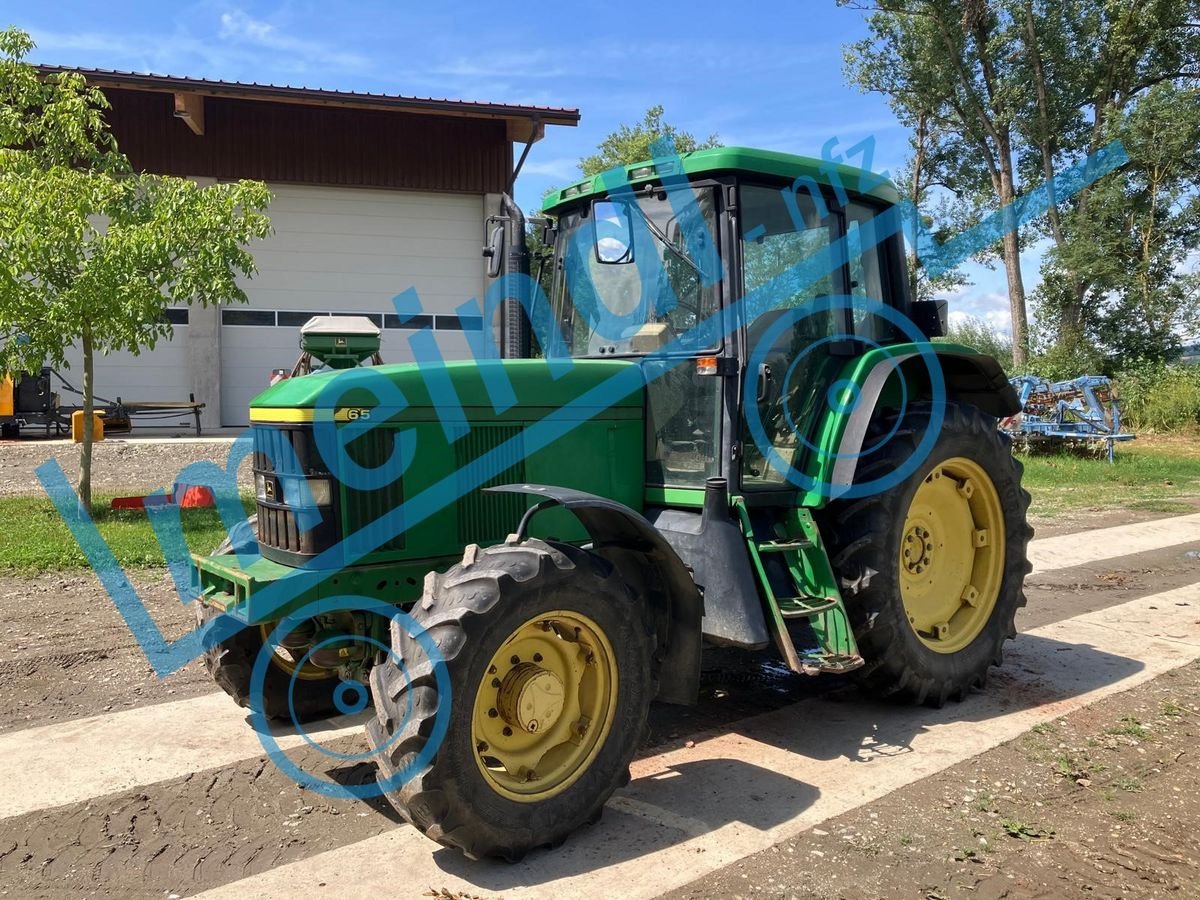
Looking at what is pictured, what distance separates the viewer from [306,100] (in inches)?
654

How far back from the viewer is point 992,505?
5191mm

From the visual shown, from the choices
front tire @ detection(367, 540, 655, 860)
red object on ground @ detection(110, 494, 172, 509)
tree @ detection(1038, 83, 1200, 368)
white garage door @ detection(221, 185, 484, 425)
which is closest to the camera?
front tire @ detection(367, 540, 655, 860)

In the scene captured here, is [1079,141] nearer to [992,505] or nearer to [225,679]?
[992,505]

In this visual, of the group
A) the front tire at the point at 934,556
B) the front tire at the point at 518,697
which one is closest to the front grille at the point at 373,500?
the front tire at the point at 518,697

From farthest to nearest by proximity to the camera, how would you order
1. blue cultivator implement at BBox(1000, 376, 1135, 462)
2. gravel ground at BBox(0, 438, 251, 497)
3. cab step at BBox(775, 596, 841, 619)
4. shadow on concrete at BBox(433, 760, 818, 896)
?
1. blue cultivator implement at BBox(1000, 376, 1135, 462)
2. gravel ground at BBox(0, 438, 251, 497)
3. cab step at BBox(775, 596, 841, 619)
4. shadow on concrete at BBox(433, 760, 818, 896)

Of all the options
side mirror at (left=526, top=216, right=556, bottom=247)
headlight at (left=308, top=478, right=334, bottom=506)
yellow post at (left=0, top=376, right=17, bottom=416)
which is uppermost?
side mirror at (left=526, top=216, right=556, bottom=247)

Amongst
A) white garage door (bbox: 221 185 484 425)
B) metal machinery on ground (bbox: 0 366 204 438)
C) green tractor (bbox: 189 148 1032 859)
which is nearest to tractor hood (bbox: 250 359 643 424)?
green tractor (bbox: 189 148 1032 859)

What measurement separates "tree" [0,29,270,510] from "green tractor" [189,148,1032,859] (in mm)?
5857

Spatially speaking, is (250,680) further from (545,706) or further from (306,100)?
(306,100)

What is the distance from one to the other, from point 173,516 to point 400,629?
7.83 metres

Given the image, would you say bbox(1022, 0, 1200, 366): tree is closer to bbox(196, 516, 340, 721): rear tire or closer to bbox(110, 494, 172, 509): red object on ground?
bbox(110, 494, 172, 509): red object on ground

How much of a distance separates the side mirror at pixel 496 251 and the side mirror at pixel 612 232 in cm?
44

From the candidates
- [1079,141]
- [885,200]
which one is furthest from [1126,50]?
[885,200]

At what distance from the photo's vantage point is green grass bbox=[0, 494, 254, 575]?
25.7 feet
